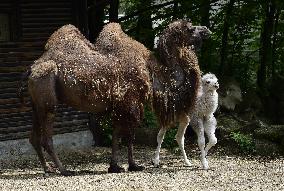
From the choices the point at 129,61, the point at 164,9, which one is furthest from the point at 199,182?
the point at 164,9

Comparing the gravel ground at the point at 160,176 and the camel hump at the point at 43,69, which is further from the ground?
the camel hump at the point at 43,69

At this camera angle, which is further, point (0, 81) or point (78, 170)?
point (0, 81)

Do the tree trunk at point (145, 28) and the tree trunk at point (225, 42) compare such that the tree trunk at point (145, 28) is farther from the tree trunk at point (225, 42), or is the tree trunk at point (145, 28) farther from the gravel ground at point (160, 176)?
the gravel ground at point (160, 176)

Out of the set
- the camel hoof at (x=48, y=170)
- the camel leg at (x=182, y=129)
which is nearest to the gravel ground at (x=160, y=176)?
the camel hoof at (x=48, y=170)

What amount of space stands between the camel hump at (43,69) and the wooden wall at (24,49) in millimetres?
2550

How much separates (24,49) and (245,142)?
4451mm

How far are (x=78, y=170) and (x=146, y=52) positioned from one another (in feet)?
6.92

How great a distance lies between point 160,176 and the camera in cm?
829

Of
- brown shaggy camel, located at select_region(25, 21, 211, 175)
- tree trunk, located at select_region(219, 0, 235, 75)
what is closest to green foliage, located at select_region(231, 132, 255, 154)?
brown shaggy camel, located at select_region(25, 21, 211, 175)

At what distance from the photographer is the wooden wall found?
1091 centimetres

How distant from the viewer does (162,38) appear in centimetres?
897

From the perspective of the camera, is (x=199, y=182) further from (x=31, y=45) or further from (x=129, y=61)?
(x=31, y=45)

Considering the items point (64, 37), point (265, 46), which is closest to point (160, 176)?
point (64, 37)

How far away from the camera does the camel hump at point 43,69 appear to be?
8422 millimetres
